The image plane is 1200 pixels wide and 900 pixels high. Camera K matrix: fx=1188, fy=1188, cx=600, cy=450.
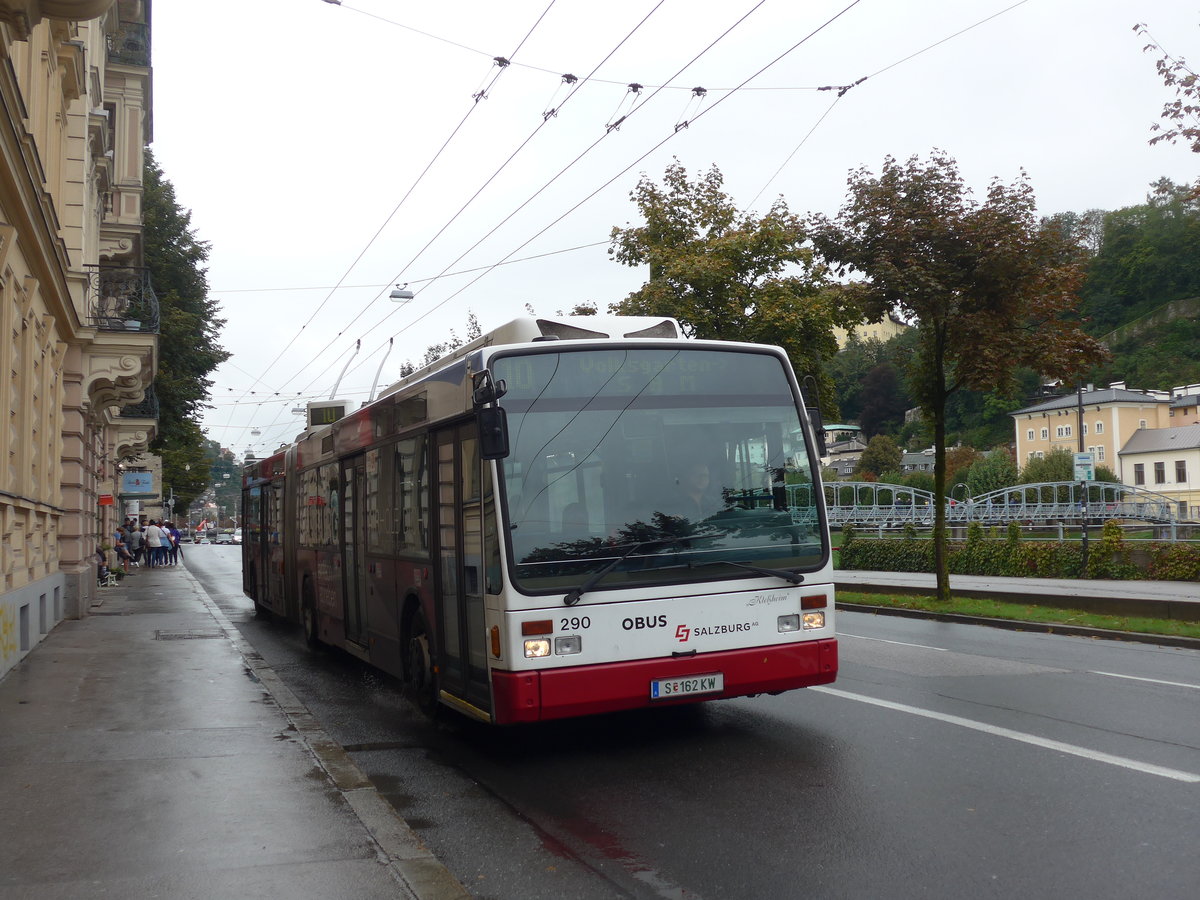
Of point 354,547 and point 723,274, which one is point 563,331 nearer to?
point 354,547

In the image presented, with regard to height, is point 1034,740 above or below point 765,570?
below

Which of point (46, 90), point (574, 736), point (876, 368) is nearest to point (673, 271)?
point (46, 90)

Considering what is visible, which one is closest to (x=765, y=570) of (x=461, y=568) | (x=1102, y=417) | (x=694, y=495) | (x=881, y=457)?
(x=694, y=495)

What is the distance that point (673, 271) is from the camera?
2561cm

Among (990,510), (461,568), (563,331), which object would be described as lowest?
(990,510)

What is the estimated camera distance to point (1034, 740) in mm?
7777

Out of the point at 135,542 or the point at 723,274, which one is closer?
the point at 723,274

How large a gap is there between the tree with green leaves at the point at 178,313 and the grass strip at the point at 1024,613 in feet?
72.6

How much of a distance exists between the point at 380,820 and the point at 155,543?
138 feet

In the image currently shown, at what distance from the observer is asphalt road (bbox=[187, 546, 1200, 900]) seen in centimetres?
512

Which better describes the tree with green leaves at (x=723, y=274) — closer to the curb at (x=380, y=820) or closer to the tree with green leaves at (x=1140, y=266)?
the curb at (x=380, y=820)

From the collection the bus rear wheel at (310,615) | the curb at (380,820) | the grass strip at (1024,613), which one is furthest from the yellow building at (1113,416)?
the curb at (380,820)

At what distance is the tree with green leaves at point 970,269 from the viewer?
61.2 ft

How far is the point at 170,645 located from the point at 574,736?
27.5 ft
